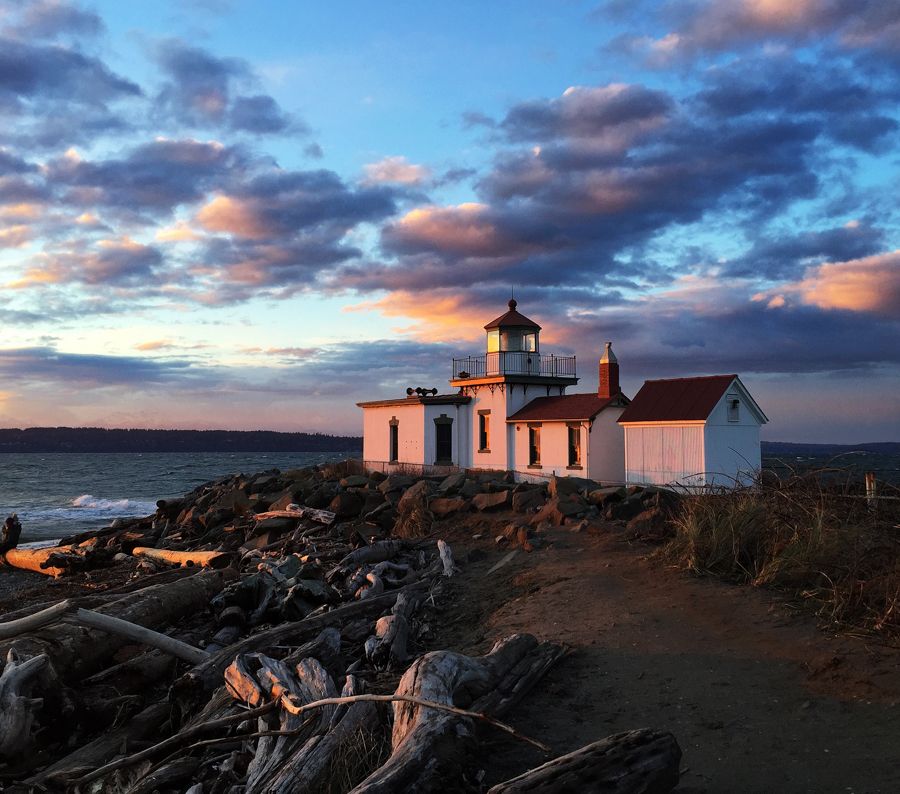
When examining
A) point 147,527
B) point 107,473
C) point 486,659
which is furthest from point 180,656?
point 107,473

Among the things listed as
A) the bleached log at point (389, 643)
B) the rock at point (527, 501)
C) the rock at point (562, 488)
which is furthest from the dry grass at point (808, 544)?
the rock at point (562, 488)

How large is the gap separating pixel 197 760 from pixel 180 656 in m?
1.90

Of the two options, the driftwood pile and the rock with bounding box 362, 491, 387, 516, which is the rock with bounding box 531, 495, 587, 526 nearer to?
the driftwood pile

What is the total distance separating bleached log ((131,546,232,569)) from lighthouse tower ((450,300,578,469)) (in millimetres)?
15220

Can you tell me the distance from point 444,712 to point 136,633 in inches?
138

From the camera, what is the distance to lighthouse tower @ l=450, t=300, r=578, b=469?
28.7 meters

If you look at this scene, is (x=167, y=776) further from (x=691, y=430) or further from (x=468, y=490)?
(x=691, y=430)

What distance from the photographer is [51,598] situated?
1166 centimetres

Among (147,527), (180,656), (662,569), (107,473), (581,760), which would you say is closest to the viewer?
(581,760)

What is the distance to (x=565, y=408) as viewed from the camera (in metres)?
27.2

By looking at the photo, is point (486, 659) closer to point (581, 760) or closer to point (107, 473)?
point (581, 760)

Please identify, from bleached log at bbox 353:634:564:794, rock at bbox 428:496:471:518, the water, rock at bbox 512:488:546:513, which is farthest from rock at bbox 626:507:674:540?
the water

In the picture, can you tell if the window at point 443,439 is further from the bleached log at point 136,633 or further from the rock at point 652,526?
the bleached log at point 136,633

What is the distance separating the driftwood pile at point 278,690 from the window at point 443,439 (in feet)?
58.6
